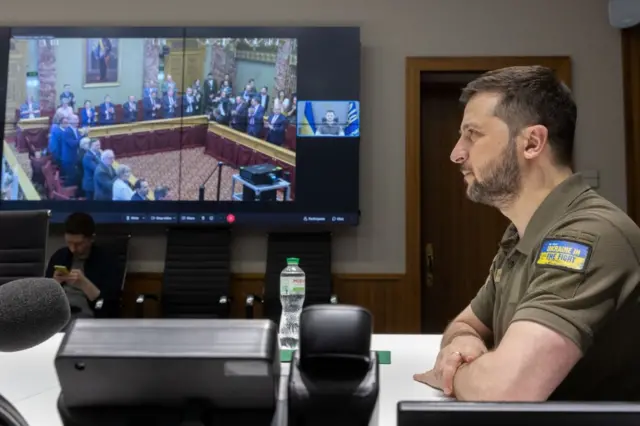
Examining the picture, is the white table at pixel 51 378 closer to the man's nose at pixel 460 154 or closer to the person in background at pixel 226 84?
the man's nose at pixel 460 154

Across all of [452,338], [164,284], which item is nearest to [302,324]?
[452,338]

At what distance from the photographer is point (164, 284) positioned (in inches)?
150

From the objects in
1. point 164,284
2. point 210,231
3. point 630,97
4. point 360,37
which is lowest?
point 164,284

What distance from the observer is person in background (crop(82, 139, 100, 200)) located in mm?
3977

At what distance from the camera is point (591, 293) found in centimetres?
98

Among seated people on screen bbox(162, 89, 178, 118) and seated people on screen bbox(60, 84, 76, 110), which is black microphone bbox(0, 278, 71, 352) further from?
seated people on screen bbox(60, 84, 76, 110)

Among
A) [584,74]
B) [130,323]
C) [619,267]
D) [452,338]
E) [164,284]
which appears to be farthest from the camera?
[584,74]

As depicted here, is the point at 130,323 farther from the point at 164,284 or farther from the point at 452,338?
the point at 164,284

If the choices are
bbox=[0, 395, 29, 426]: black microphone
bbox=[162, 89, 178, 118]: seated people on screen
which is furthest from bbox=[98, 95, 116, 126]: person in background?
bbox=[0, 395, 29, 426]: black microphone

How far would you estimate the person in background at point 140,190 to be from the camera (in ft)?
13.0

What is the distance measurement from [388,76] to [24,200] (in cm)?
269

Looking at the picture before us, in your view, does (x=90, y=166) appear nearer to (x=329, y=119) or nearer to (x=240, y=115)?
(x=240, y=115)

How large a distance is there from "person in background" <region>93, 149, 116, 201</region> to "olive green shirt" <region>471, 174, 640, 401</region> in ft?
11.1

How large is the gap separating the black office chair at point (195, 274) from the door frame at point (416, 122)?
125 cm
